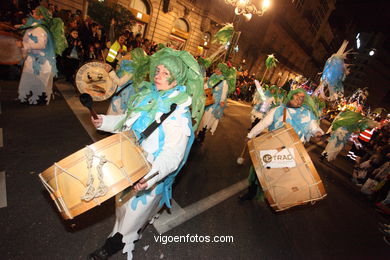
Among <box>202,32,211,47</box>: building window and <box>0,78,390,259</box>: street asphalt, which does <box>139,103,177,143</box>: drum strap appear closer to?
<box>0,78,390,259</box>: street asphalt

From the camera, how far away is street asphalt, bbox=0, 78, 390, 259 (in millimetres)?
2260

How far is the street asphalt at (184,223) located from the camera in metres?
2.26

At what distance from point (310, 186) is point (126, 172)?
221 centimetres

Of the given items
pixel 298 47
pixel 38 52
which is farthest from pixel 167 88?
pixel 298 47

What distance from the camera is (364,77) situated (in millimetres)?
63375

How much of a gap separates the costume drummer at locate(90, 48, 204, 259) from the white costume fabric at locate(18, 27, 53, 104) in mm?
3618

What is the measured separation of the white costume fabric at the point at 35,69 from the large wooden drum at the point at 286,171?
4.75 meters

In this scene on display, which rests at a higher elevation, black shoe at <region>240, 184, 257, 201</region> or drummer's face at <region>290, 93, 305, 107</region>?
drummer's face at <region>290, 93, 305, 107</region>

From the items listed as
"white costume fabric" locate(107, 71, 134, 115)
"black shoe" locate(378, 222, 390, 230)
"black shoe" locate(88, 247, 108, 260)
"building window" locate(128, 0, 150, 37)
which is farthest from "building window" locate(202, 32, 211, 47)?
"black shoe" locate(88, 247, 108, 260)

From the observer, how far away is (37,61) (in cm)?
442

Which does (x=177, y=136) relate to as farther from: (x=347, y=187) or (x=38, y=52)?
(x=347, y=187)

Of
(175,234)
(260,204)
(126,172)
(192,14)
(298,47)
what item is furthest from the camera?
(298,47)

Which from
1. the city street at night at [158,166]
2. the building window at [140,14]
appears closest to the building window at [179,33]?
the building window at [140,14]

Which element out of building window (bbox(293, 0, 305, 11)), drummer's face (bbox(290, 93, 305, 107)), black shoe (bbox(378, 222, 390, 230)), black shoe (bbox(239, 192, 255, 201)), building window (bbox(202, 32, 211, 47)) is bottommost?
black shoe (bbox(378, 222, 390, 230))
